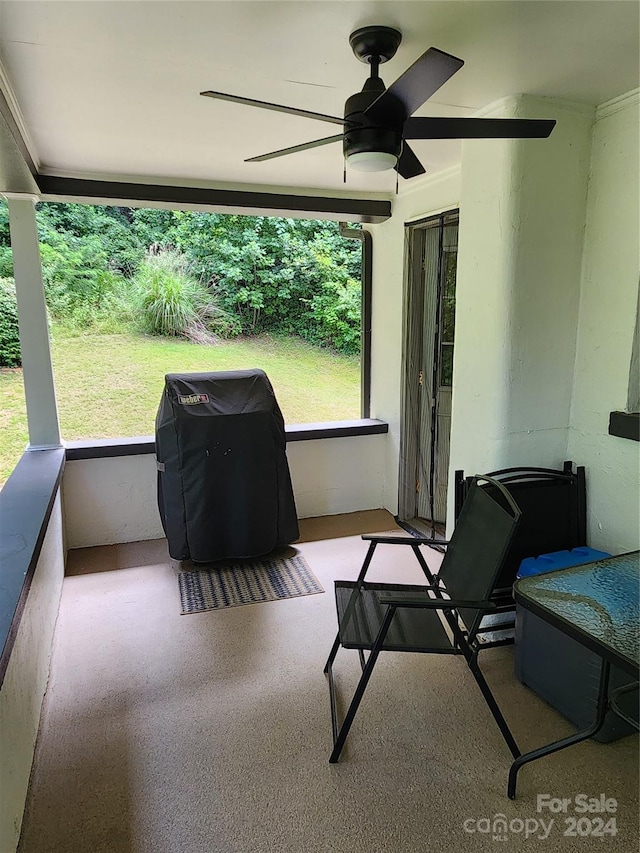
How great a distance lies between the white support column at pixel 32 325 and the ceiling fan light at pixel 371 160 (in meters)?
2.21

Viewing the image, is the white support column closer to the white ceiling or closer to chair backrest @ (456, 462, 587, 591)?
the white ceiling

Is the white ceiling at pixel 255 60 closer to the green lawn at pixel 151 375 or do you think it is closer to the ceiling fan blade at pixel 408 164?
the ceiling fan blade at pixel 408 164

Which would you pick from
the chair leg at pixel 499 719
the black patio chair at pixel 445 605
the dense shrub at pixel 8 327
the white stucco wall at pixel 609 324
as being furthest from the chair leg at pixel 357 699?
the dense shrub at pixel 8 327

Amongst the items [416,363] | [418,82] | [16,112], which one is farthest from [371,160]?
[416,363]

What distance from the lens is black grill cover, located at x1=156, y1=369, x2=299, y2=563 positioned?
302 centimetres

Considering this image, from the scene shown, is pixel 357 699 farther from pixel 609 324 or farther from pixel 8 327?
pixel 8 327

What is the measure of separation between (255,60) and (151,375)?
374cm

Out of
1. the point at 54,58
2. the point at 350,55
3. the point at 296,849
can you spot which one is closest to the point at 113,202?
the point at 54,58

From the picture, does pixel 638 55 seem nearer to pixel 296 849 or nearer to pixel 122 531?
pixel 296 849

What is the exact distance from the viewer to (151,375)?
17.0 ft

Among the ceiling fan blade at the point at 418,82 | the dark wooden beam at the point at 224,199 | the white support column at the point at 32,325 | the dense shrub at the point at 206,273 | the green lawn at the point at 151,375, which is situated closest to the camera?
the ceiling fan blade at the point at 418,82

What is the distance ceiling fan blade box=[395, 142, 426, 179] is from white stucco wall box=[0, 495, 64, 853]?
79.6 inches

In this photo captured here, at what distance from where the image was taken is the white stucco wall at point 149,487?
3.42m

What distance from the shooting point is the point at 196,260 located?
546 centimetres
